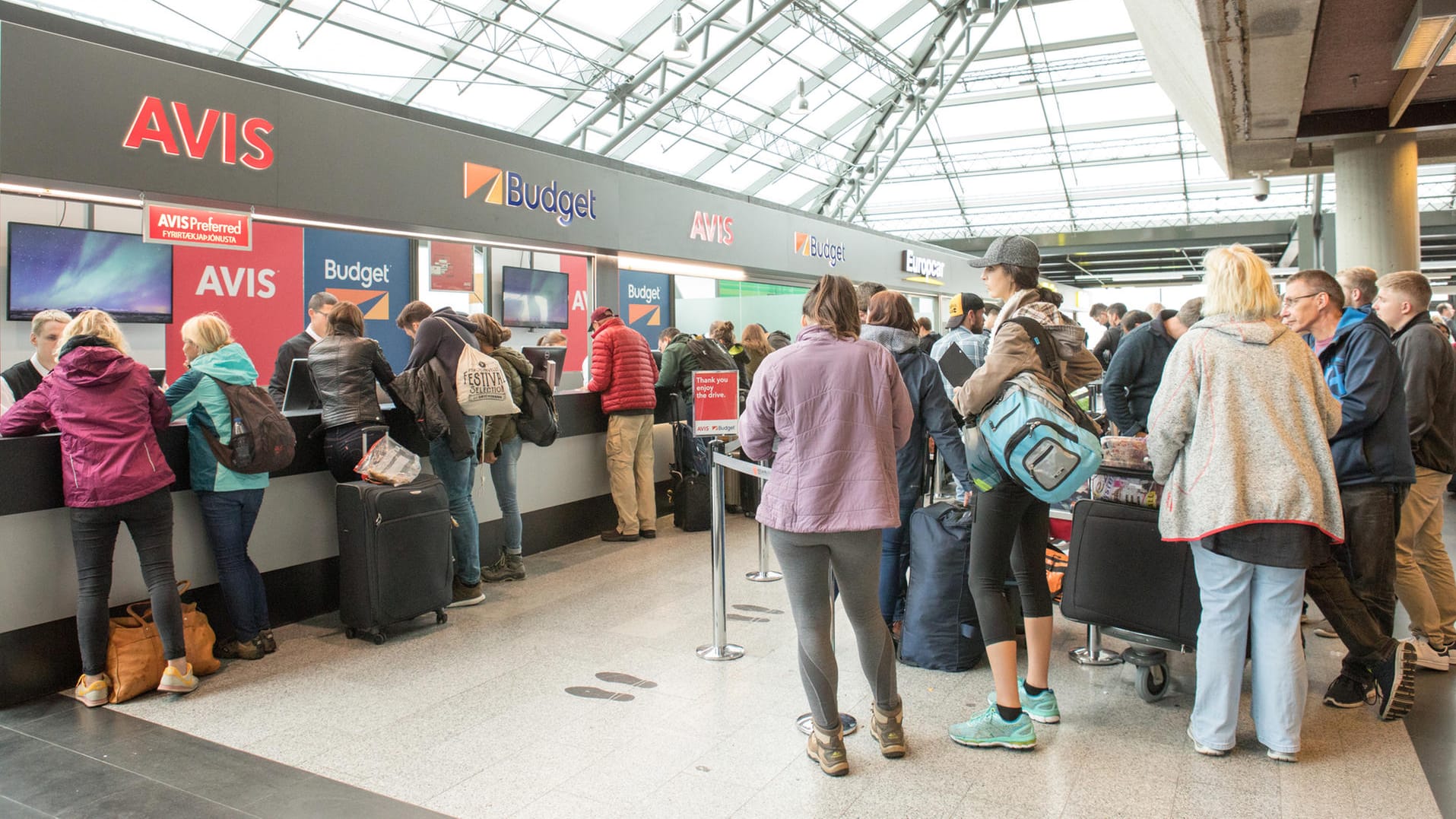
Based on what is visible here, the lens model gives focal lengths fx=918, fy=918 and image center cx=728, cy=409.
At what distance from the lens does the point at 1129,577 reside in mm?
3262

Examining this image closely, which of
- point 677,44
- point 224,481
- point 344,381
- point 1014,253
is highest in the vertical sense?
point 677,44

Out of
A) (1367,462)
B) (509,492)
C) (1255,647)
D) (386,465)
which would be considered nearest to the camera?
(1255,647)

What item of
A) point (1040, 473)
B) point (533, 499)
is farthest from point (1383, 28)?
point (533, 499)

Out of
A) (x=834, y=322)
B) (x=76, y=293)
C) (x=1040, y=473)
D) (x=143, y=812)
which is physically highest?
(x=76, y=293)

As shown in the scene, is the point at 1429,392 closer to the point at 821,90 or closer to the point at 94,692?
the point at 94,692

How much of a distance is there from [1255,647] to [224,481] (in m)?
3.91

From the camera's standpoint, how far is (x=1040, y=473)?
2717 millimetres

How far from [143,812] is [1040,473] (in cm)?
275

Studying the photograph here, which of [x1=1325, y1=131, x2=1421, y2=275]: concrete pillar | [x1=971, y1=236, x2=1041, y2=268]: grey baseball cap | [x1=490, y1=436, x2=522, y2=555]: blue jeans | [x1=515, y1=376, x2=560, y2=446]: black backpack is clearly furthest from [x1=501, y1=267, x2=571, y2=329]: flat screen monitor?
[x1=971, y1=236, x2=1041, y2=268]: grey baseball cap

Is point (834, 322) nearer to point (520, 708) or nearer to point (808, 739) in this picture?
point (808, 739)

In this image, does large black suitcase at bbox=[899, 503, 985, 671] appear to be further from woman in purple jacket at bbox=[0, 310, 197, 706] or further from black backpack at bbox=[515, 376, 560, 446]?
woman in purple jacket at bbox=[0, 310, 197, 706]

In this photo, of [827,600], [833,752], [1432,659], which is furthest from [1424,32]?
[833,752]

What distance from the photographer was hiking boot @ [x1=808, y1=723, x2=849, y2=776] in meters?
2.77

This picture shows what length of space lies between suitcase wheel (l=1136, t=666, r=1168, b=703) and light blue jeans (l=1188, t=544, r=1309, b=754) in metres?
0.44
